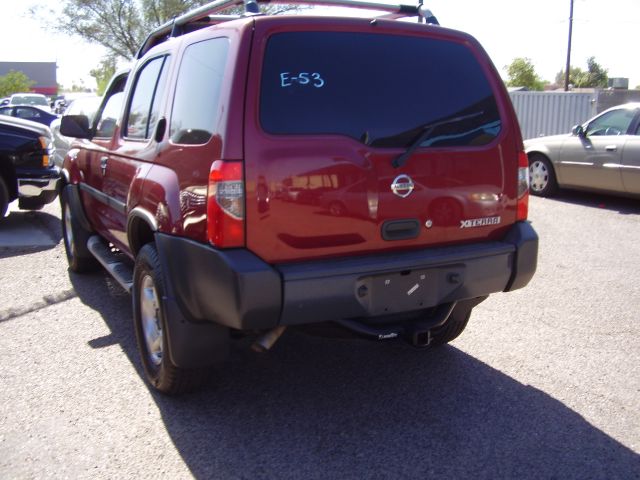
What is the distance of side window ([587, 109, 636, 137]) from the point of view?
32.4 feet

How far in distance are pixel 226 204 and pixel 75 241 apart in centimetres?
352

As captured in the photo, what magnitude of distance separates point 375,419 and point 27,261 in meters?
4.98

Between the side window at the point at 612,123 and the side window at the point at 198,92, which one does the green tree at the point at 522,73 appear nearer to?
the side window at the point at 612,123

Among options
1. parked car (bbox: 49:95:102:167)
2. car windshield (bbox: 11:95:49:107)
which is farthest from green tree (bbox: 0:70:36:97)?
parked car (bbox: 49:95:102:167)

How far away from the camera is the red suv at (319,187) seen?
9.92ft

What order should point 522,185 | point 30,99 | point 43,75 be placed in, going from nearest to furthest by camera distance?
point 522,185
point 30,99
point 43,75

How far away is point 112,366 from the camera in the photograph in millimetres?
4301

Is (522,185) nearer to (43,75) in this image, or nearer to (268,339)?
(268,339)

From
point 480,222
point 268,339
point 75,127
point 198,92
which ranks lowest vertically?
point 268,339

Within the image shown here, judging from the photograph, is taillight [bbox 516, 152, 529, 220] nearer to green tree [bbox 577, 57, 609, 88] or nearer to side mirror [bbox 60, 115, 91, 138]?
side mirror [bbox 60, 115, 91, 138]

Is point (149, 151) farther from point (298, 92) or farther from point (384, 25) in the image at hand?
point (384, 25)

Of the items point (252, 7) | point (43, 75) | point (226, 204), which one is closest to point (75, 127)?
point (252, 7)

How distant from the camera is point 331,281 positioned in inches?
122

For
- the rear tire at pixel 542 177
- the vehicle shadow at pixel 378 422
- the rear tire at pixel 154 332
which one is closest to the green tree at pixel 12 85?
the rear tire at pixel 542 177
